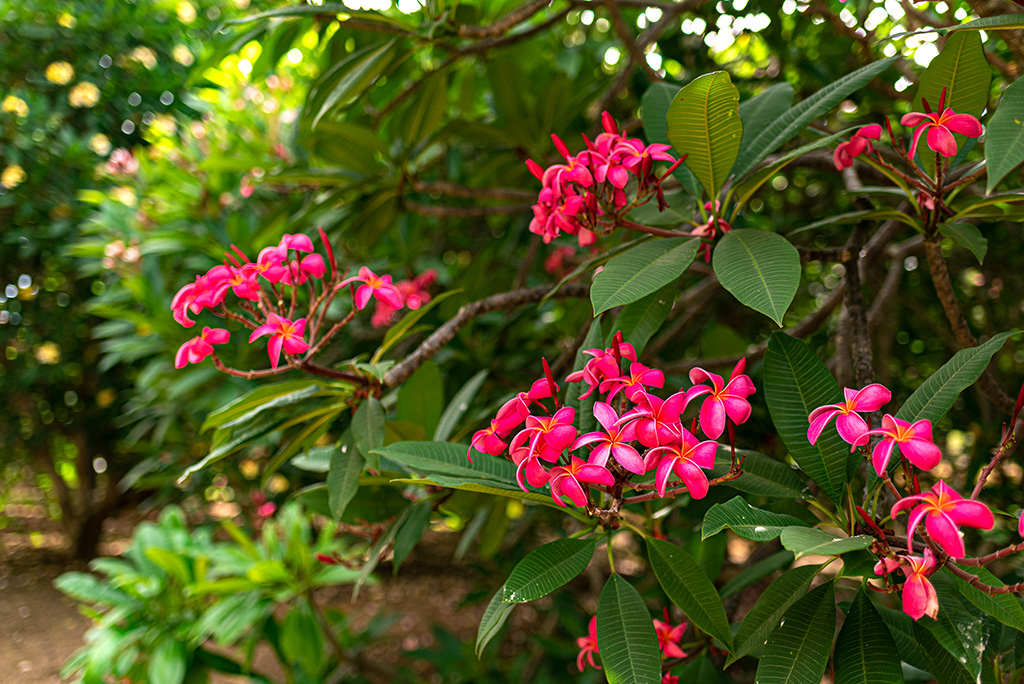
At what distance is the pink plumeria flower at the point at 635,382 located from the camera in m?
0.60

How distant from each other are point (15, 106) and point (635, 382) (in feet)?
12.5

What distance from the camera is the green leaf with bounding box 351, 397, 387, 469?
835 millimetres

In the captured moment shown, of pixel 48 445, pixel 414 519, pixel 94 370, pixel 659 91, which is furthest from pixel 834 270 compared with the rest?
pixel 48 445

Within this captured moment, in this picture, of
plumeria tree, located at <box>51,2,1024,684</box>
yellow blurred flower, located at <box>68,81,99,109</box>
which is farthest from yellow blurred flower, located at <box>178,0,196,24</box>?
plumeria tree, located at <box>51,2,1024,684</box>

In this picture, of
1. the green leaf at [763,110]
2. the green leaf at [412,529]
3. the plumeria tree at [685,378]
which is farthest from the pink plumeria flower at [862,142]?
the green leaf at [412,529]

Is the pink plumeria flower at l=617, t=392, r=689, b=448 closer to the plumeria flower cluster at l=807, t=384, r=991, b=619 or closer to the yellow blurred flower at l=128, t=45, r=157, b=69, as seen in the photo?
the plumeria flower cluster at l=807, t=384, r=991, b=619

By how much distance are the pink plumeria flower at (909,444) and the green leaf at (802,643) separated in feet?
0.64

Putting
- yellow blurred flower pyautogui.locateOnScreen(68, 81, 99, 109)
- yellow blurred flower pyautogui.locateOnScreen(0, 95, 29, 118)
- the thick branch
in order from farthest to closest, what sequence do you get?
yellow blurred flower pyautogui.locateOnScreen(68, 81, 99, 109)
yellow blurred flower pyautogui.locateOnScreen(0, 95, 29, 118)
the thick branch

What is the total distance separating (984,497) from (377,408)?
1.42 metres

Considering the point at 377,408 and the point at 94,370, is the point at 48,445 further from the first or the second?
the point at 377,408

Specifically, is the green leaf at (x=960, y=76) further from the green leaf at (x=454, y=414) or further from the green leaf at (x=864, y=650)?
the green leaf at (x=454, y=414)

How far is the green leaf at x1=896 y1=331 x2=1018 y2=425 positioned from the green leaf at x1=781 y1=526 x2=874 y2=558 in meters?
0.18

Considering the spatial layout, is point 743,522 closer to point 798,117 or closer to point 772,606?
point 772,606

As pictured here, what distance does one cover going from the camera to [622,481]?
0.62 meters
